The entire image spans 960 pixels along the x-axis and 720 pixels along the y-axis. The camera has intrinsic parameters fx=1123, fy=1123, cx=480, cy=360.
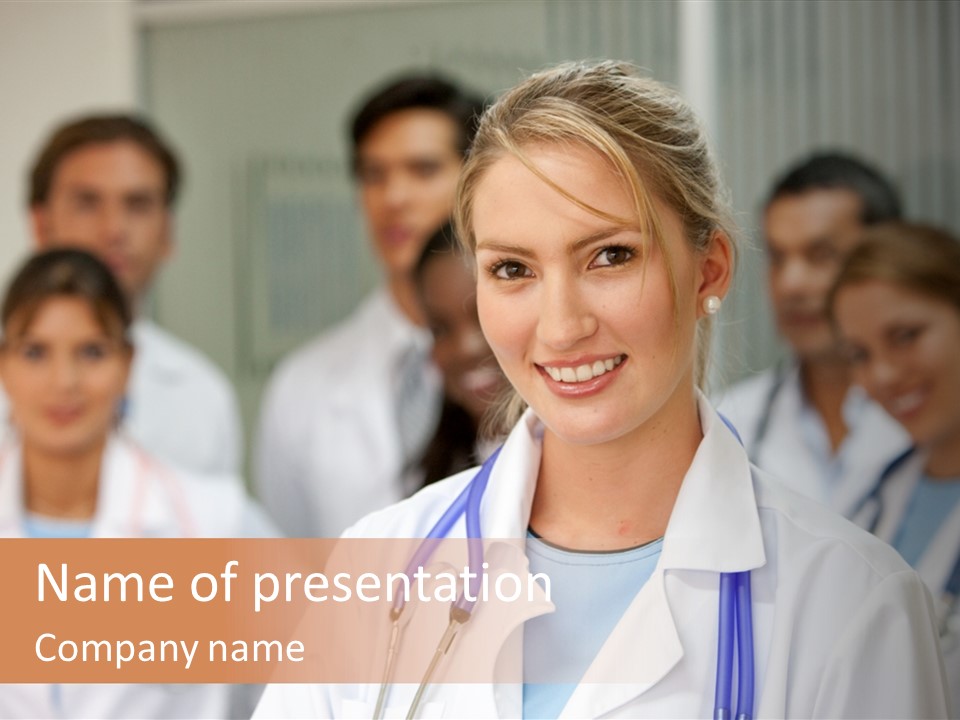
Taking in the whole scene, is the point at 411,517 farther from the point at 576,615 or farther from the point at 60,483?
the point at 60,483

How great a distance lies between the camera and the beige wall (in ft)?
7.32

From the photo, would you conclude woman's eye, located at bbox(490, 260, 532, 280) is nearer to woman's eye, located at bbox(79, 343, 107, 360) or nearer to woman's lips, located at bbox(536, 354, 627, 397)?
woman's lips, located at bbox(536, 354, 627, 397)

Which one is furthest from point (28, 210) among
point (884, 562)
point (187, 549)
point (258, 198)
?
point (884, 562)

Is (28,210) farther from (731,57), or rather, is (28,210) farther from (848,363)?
(848,363)

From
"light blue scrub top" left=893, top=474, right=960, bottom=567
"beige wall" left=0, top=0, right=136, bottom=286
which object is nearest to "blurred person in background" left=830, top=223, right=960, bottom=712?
"light blue scrub top" left=893, top=474, right=960, bottom=567

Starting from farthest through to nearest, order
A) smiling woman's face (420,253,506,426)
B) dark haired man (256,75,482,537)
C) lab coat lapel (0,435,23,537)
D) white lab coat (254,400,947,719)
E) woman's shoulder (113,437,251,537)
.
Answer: dark haired man (256,75,482,537)
smiling woman's face (420,253,506,426)
woman's shoulder (113,437,251,537)
lab coat lapel (0,435,23,537)
white lab coat (254,400,947,719)

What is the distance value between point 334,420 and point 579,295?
142 centimetres

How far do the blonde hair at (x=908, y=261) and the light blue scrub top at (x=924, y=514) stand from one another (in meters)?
0.30

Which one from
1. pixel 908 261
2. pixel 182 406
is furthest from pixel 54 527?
pixel 908 261

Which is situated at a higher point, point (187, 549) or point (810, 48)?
point (810, 48)

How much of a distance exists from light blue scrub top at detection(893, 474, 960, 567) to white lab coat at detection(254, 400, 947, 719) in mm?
912

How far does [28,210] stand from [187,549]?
0.96 m

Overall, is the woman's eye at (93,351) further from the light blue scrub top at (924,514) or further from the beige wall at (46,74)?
the light blue scrub top at (924,514)

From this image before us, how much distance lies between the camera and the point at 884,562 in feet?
2.79
